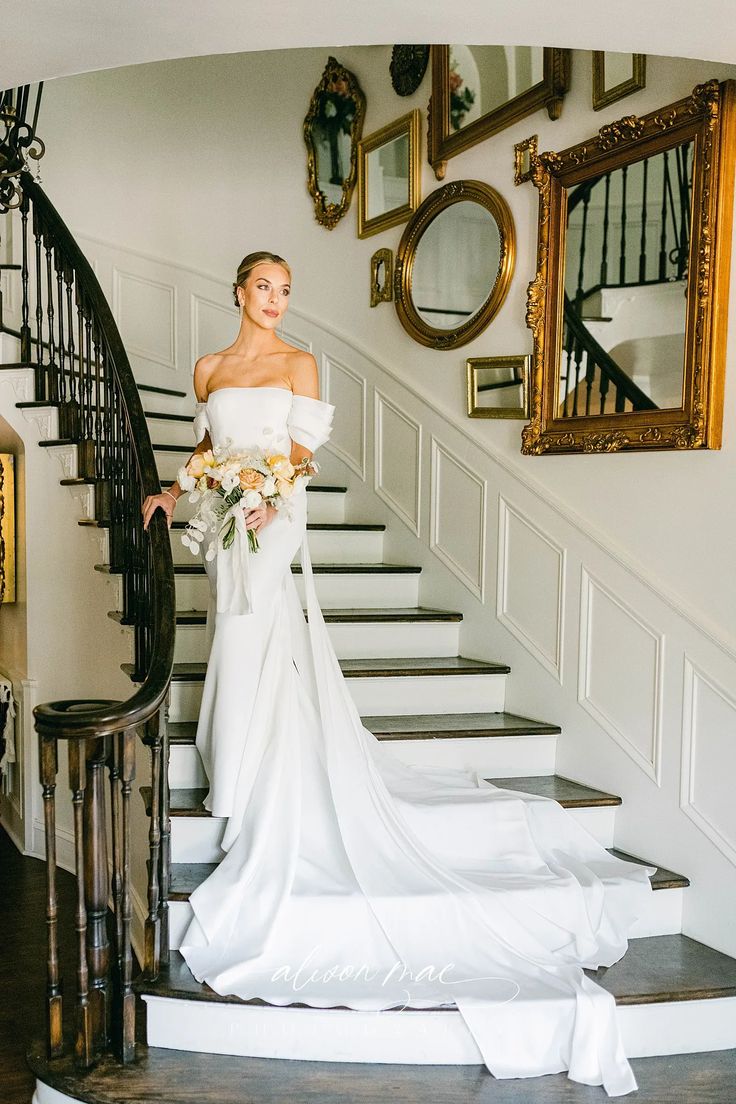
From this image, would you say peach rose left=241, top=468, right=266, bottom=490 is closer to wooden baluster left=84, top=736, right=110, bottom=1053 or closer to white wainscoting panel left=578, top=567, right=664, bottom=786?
wooden baluster left=84, top=736, right=110, bottom=1053

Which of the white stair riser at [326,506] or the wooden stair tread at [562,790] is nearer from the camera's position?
the wooden stair tread at [562,790]

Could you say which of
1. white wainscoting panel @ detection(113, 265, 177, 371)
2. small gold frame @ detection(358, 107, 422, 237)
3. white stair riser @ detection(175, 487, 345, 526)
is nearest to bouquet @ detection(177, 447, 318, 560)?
white stair riser @ detection(175, 487, 345, 526)

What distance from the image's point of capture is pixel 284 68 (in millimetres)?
6078

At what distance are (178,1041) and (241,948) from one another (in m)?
0.31

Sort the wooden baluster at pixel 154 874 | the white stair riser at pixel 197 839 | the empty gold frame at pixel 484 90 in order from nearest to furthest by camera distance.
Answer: the wooden baluster at pixel 154 874 → the white stair riser at pixel 197 839 → the empty gold frame at pixel 484 90

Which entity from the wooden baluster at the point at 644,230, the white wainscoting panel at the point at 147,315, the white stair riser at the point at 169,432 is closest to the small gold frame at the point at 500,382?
the wooden baluster at the point at 644,230

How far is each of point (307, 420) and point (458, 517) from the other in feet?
5.08

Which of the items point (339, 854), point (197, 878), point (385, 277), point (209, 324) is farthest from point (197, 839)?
point (209, 324)

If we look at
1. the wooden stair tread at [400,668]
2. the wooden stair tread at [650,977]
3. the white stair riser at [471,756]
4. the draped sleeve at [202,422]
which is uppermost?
the draped sleeve at [202,422]

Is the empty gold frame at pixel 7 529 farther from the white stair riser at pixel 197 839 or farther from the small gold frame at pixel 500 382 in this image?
the white stair riser at pixel 197 839

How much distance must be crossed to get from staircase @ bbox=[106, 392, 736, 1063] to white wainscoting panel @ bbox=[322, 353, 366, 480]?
0.72ft

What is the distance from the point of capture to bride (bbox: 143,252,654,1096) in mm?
2773

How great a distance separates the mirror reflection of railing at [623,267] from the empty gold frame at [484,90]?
502 millimetres

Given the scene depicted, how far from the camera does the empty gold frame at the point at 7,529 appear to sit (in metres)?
5.63
